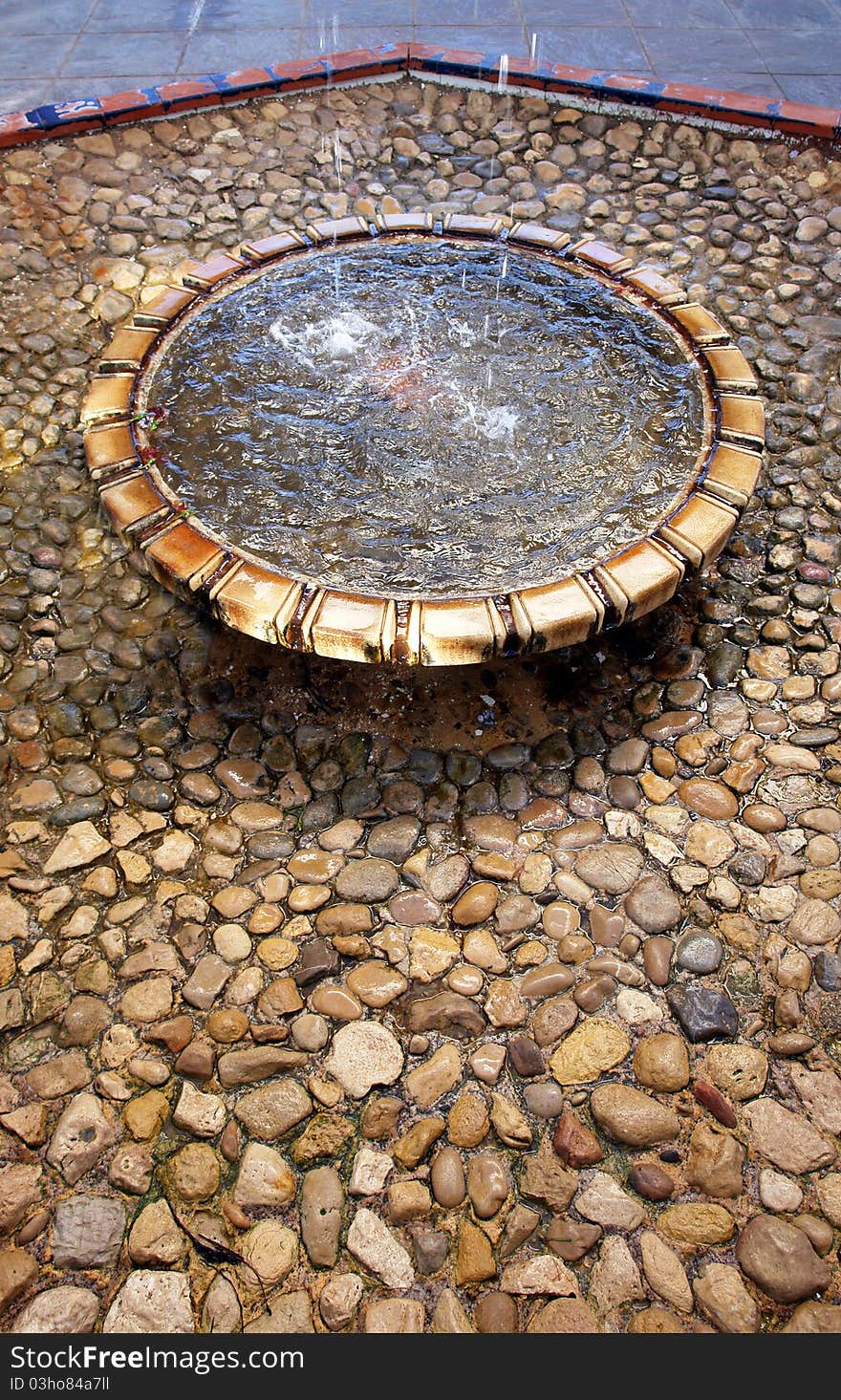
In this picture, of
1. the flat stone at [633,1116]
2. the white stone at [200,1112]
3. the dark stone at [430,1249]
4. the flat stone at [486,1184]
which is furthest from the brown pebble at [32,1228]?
the flat stone at [633,1116]

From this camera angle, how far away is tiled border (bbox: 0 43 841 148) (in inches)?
180

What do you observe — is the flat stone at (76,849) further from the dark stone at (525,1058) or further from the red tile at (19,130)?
the red tile at (19,130)

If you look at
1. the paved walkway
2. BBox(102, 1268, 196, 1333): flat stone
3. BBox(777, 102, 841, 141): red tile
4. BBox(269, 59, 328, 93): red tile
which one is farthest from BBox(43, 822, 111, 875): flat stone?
BBox(777, 102, 841, 141): red tile

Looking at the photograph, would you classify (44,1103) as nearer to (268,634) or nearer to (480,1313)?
(480,1313)

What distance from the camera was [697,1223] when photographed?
1.88m

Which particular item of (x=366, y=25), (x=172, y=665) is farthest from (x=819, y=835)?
(x=366, y=25)

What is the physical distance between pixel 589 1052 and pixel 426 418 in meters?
1.85

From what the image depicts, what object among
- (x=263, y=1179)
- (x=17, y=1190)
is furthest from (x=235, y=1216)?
(x=17, y=1190)

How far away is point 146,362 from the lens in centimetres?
298

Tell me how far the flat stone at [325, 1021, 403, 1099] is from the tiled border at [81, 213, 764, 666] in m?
0.88

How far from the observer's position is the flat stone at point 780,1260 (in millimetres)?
1794

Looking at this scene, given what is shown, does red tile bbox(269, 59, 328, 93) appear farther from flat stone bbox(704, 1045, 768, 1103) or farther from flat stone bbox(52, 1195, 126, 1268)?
flat stone bbox(52, 1195, 126, 1268)

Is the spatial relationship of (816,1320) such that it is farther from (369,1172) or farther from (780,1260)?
(369,1172)

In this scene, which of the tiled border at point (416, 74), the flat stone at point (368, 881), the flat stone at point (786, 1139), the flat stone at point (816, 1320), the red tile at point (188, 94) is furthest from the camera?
the red tile at point (188, 94)
